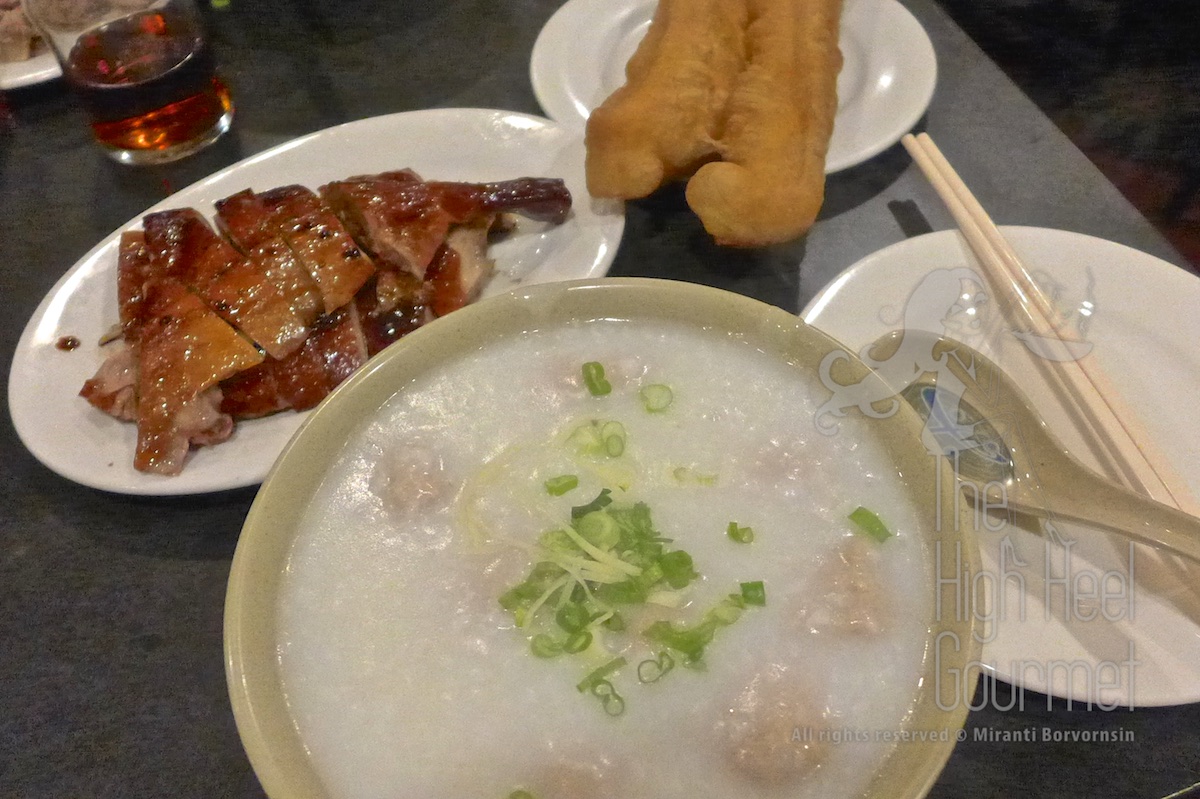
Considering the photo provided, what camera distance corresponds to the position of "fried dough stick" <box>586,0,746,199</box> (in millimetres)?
1582

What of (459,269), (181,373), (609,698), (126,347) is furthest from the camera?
(459,269)

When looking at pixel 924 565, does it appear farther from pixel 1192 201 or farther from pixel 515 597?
pixel 1192 201

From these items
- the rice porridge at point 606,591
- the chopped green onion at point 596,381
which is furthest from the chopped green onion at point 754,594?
the chopped green onion at point 596,381

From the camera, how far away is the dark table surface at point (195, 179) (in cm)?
108

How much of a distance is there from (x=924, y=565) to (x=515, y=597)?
490 mm

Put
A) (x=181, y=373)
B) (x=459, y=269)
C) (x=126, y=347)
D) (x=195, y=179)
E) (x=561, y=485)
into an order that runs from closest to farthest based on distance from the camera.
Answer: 1. (x=561, y=485)
2. (x=181, y=373)
3. (x=126, y=347)
4. (x=459, y=269)
5. (x=195, y=179)

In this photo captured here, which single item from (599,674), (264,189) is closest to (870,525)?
(599,674)

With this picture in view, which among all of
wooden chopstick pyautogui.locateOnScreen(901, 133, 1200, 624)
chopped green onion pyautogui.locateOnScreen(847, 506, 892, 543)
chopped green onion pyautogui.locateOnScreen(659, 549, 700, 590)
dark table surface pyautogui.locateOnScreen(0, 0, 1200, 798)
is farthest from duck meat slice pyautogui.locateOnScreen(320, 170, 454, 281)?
wooden chopstick pyautogui.locateOnScreen(901, 133, 1200, 624)

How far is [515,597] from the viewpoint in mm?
898

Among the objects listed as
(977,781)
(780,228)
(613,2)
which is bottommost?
(977,781)

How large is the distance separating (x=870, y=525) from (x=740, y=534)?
16 cm

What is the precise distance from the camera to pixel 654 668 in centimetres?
87

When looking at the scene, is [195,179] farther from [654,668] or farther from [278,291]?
[654,668]

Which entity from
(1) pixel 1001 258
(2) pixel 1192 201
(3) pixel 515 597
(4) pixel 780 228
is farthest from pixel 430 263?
(2) pixel 1192 201
